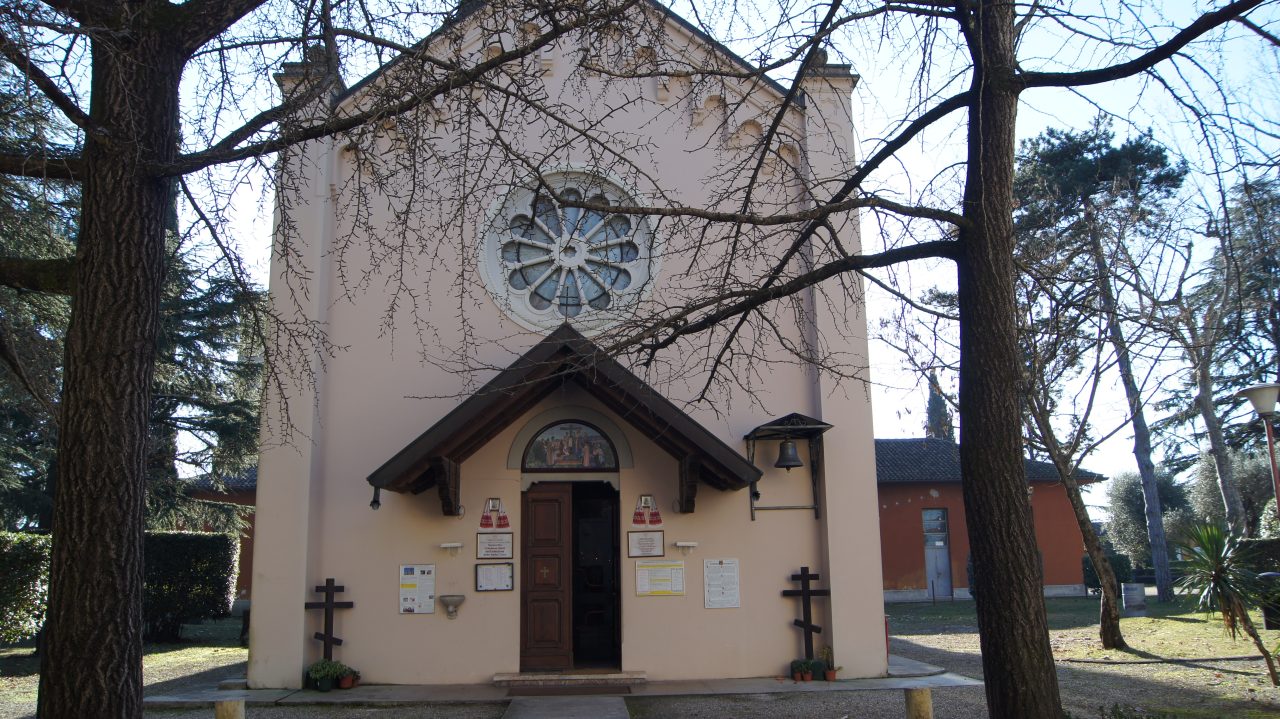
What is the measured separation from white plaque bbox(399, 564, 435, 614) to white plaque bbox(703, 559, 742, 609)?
3.25 meters

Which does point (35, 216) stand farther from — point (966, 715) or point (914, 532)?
point (914, 532)

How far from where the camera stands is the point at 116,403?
17.0 ft

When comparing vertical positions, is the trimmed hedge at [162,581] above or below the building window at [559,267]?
below

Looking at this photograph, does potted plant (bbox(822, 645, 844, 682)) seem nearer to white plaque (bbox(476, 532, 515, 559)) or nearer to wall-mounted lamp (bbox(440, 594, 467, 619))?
white plaque (bbox(476, 532, 515, 559))

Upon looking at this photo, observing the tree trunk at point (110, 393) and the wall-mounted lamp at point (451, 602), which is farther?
the wall-mounted lamp at point (451, 602)

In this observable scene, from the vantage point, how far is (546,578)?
11141 mm

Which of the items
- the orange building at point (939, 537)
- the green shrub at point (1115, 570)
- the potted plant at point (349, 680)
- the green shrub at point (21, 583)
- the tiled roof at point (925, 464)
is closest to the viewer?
the potted plant at point (349, 680)

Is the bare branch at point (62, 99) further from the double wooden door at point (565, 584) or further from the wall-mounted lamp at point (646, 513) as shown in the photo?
the wall-mounted lamp at point (646, 513)

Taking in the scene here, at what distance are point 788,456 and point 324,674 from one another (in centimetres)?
584

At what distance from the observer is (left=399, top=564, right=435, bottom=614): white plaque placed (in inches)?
425

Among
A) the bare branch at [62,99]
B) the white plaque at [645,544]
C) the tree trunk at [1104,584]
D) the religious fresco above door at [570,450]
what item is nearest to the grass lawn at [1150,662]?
the tree trunk at [1104,584]

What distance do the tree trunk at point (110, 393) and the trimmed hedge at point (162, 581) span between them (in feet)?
36.9

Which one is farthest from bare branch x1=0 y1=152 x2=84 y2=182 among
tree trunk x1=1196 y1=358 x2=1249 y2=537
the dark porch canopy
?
Result: tree trunk x1=1196 y1=358 x2=1249 y2=537

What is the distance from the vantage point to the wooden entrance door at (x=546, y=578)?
11.0 m
